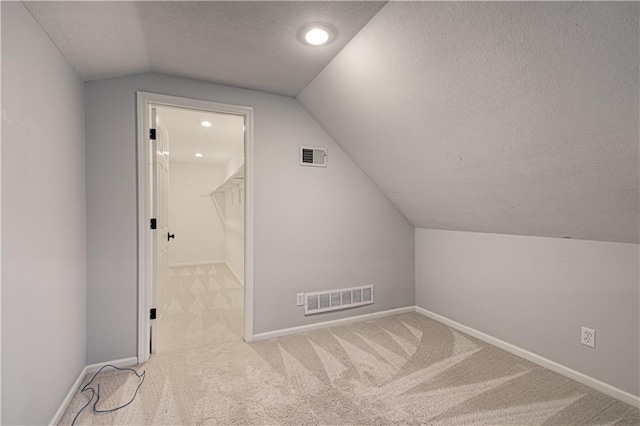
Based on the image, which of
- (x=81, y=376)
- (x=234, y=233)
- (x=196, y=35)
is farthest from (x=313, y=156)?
(x=234, y=233)

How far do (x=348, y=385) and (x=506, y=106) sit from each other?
1.93 metres

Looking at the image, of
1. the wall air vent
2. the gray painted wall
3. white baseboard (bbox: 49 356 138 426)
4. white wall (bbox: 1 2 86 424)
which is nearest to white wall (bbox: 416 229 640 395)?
the gray painted wall

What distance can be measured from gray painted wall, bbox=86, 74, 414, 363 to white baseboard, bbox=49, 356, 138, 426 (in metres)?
0.05

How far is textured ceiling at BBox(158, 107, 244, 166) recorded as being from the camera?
3.41 metres

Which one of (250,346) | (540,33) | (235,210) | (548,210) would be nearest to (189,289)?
(235,210)

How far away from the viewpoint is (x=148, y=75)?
2346 millimetres

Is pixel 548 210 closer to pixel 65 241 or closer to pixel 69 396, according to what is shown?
pixel 65 241

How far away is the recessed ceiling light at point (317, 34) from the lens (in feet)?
5.68

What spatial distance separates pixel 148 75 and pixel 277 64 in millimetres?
1009

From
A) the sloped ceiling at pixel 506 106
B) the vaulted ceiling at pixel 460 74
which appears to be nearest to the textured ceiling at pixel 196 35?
the vaulted ceiling at pixel 460 74

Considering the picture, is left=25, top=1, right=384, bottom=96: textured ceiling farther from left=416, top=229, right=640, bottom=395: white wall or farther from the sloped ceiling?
left=416, top=229, right=640, bottom=395: white wall

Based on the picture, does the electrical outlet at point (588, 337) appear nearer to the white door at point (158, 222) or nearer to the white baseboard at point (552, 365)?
the white baseboard at point (552, 365)

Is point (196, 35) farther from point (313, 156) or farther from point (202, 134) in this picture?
point (202, 134)

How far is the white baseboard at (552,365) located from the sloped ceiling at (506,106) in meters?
0.93
